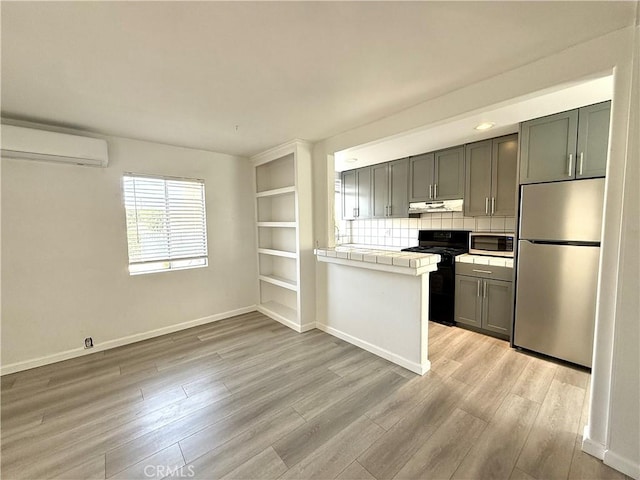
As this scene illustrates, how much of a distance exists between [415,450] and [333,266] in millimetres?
1908

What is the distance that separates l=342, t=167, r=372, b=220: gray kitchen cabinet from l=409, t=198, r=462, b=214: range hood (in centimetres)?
82

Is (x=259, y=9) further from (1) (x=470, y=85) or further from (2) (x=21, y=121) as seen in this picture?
(2) (x=21, y=121)

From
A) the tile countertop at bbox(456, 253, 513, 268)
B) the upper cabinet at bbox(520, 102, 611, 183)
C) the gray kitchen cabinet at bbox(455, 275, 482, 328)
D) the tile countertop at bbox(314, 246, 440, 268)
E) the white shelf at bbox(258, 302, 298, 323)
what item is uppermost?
the upper cabinet at bbox(520, 102, 611, 183)

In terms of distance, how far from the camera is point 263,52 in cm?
147

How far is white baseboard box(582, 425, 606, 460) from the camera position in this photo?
149 cm

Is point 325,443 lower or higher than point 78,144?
lower

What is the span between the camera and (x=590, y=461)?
1.48m

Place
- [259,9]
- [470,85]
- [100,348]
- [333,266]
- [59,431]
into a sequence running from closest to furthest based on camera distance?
[259,9], [59,431], [470,85], [100,348], [333,266]

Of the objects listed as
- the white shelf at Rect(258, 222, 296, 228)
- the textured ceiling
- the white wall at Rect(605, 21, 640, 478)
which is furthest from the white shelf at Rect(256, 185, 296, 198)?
the white wall at Rect(605, 21, 640, 478)

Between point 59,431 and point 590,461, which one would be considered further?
point 59,431

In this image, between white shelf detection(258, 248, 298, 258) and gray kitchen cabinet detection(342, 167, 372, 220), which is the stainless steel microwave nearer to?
gray kitchen cabinet detection(342, 167, 372, 220)

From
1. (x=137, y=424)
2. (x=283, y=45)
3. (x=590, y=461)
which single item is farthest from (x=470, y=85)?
(x=137, y=424)

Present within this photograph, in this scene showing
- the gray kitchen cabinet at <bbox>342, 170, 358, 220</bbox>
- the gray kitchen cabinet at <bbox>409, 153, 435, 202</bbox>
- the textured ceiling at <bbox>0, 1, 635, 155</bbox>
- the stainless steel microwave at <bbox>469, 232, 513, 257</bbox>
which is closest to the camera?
the textured ceiling at <bbox>0, 1, 635, 155</bbox>

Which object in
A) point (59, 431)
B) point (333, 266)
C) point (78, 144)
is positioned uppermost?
point (78, 144)
